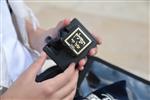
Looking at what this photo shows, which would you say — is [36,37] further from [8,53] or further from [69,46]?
[69,46]

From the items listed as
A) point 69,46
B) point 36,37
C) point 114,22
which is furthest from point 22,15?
point 114,22

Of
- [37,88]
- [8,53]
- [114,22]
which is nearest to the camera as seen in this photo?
[37,88]

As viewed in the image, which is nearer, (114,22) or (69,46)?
(69,46)

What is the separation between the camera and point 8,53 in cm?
75

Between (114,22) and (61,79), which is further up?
(61,79)

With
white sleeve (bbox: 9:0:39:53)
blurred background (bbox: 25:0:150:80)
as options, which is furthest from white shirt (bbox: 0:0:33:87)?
blurred background (bbox: 25:0:150:80)

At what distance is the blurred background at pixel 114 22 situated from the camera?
4.94ft

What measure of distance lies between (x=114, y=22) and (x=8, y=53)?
3.40ft

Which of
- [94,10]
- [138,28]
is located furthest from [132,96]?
[94,10]

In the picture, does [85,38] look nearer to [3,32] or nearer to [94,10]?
[3,32]

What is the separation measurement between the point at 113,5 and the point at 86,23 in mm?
259

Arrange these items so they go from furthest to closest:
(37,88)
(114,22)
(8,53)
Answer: (114,22) < (8,53) < (37,88)

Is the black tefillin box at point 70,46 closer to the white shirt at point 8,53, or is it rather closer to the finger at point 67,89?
the finger at point 67,89

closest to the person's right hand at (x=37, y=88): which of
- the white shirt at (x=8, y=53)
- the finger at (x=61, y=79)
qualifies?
the finger at (x=61, y=79)
